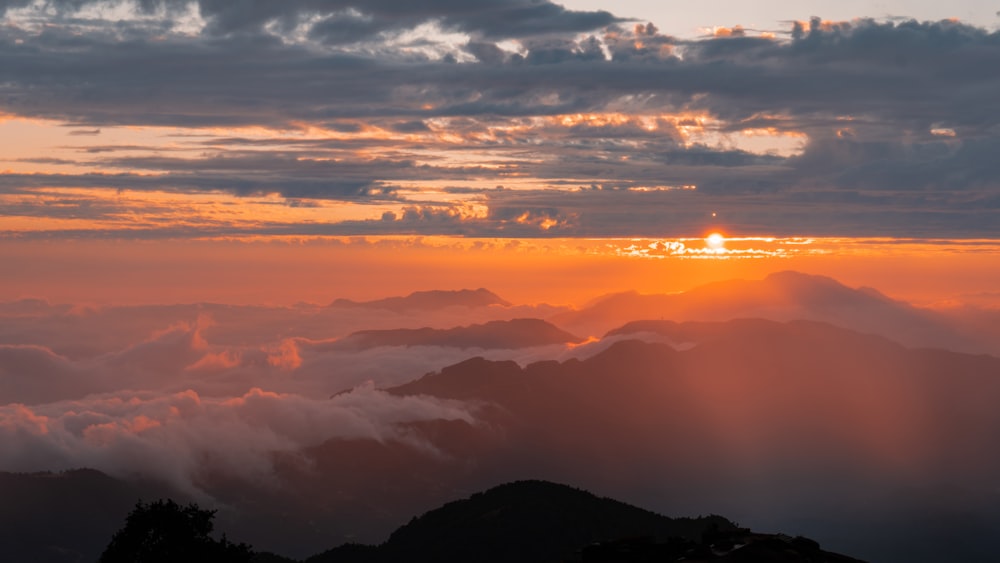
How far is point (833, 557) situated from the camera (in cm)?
11600

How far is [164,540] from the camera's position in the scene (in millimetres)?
109688

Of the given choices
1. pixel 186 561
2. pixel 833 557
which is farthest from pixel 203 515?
pixel 833 557

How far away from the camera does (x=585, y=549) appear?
4825 inches

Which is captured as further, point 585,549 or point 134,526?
point 585,549

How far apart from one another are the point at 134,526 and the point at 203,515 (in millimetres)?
6405

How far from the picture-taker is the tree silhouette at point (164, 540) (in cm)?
10900

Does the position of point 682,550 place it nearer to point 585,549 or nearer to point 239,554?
point 585,549

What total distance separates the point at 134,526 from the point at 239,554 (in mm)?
10066

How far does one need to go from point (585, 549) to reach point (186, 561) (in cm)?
3985

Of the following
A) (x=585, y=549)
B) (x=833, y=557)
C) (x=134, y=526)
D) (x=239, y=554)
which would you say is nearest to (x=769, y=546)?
(x=833, y=557)

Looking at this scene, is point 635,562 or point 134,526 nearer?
point 134,526

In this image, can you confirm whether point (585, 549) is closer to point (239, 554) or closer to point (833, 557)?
point (833, 557)

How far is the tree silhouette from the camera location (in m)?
109

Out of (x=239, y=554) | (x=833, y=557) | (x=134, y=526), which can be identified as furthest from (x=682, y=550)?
(x=134, y=526)
